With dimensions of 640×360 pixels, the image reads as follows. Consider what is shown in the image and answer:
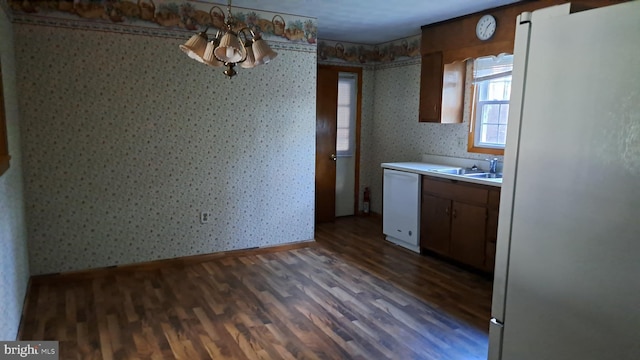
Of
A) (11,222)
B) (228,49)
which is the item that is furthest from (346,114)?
(11,222)

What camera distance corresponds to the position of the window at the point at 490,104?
4289 mm

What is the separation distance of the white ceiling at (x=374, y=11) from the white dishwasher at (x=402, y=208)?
64.3 inches

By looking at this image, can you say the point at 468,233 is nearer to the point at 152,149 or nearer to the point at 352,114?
the point at 352,114

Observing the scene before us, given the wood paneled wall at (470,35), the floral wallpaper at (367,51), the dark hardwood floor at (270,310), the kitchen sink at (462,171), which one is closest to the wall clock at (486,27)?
the wood paneled wall at (470,35)

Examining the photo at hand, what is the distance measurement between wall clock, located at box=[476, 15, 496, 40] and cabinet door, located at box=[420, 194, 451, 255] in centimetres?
162

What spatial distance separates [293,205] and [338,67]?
2.24m

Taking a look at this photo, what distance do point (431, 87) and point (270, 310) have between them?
299 cm

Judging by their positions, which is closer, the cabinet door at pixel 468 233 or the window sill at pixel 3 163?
the window sill at pixel 3 163

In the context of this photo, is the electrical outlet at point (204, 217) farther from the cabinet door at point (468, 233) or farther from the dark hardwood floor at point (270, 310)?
the cabinet door at point (468, 233)

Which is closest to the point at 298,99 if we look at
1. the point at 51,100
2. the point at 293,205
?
the point at 293,205

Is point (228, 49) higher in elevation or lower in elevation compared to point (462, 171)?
higher

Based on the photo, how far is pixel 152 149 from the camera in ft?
12.8

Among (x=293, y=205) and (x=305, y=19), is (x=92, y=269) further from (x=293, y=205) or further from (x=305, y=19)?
(x=305, y=19)

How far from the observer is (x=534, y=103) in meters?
1.26
